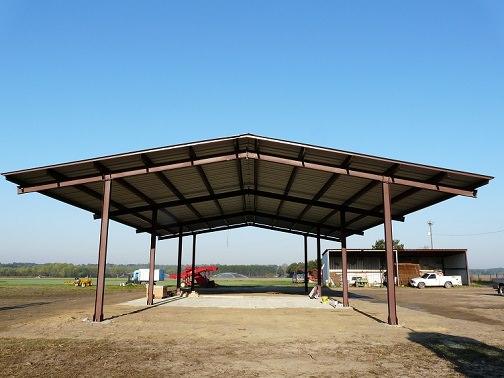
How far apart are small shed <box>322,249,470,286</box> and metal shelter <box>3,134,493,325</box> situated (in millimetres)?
20878

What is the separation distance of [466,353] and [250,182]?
1427cm

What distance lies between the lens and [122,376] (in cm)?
688

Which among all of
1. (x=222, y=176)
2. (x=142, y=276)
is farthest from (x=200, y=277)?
(x=222, y=176)

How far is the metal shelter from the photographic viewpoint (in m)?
14.3

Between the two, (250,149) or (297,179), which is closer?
(250,149)

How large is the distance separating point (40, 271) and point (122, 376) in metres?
164

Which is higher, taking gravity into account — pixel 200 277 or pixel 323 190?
pixel 323 190

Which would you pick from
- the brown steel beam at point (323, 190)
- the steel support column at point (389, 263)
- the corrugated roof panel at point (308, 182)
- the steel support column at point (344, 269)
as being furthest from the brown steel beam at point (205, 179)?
the steel support column at point (344, 269)

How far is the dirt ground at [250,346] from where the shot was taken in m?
7.37

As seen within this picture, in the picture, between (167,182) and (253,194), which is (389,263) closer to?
(253,194)

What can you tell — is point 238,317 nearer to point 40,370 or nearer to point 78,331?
point 78,331

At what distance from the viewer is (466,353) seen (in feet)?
29.3

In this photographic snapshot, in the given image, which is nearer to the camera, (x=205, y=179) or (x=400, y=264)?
(x=205, y=179)

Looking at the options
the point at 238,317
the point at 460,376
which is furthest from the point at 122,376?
the point at 238,317
